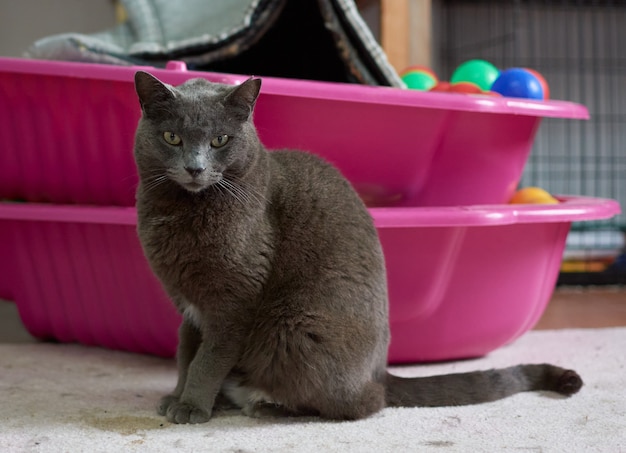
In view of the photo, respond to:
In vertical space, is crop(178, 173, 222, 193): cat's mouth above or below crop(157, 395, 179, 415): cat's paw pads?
above

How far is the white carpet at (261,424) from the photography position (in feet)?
2.99

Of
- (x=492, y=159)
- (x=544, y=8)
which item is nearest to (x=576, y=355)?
(x=492, y=159)

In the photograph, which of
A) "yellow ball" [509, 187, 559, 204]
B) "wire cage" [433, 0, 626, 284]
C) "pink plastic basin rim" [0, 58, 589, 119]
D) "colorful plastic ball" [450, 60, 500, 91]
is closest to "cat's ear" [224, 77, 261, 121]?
"pink plastic basin rim" [0, 58, 589, 119]

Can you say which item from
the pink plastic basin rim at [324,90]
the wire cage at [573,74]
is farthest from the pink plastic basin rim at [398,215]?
the wire cage at [573,74]

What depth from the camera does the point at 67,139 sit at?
1344 mm

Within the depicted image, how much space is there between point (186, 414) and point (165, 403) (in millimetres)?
66

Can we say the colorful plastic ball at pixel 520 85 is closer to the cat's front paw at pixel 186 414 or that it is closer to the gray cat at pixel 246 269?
the gray cat at pixel 246 269

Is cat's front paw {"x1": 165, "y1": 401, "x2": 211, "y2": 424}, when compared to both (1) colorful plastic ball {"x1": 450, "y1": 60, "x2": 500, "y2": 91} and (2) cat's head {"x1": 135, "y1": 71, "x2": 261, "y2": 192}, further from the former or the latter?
(1) colorful plastic ball {"x1": 450, "y1": 60, "x2": 500, "y2": 91}

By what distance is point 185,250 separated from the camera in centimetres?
100

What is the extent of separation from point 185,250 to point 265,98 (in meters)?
0.42

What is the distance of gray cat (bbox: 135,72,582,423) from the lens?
0.97m

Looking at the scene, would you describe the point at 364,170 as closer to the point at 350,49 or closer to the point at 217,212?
the point at 350,49

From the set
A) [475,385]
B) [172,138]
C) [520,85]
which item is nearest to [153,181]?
[172,138]

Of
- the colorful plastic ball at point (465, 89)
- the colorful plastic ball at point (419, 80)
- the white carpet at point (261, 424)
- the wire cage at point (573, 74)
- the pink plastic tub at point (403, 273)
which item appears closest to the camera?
the white carpet at point (261, 424)
